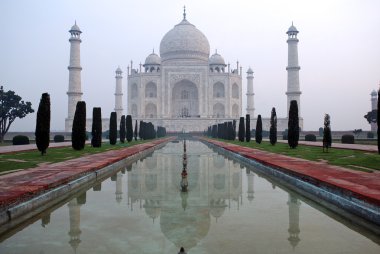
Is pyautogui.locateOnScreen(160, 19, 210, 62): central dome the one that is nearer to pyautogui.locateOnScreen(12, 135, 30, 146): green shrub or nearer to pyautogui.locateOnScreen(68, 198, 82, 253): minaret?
pyautogui.locateOnScreen(12, 135, 30, 146): green shrub

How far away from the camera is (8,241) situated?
3.23 m

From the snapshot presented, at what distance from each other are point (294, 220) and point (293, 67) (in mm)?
39647

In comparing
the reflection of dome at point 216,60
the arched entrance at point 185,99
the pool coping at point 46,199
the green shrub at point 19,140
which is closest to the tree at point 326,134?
the pool coping at point 46,199

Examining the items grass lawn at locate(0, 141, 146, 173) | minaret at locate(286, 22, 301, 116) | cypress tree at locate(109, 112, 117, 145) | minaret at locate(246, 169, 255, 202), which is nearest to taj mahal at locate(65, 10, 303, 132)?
minaret at locate(286, 22, 301, 116)

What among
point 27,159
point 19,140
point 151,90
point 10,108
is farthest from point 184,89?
point 27,159

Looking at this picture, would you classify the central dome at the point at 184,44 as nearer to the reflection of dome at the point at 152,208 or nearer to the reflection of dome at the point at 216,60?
the reflection of dome at the point at 216,60

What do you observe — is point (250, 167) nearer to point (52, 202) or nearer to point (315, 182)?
point (315, 182)

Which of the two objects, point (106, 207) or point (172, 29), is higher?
point (172, 29)

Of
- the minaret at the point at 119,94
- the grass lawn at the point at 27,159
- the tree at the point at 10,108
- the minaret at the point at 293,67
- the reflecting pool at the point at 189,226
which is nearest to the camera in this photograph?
the reflecting pool at the point at 189,226

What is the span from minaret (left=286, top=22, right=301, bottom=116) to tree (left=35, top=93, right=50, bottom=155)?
32957 millimetres

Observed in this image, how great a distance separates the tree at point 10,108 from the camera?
26509 millimetres

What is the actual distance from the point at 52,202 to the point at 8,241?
1.70 metres

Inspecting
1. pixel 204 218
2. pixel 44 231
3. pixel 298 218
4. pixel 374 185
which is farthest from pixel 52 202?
pixel 374 185

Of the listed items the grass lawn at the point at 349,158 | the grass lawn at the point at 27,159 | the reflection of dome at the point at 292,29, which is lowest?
the grass lawn at the point at 27,159
